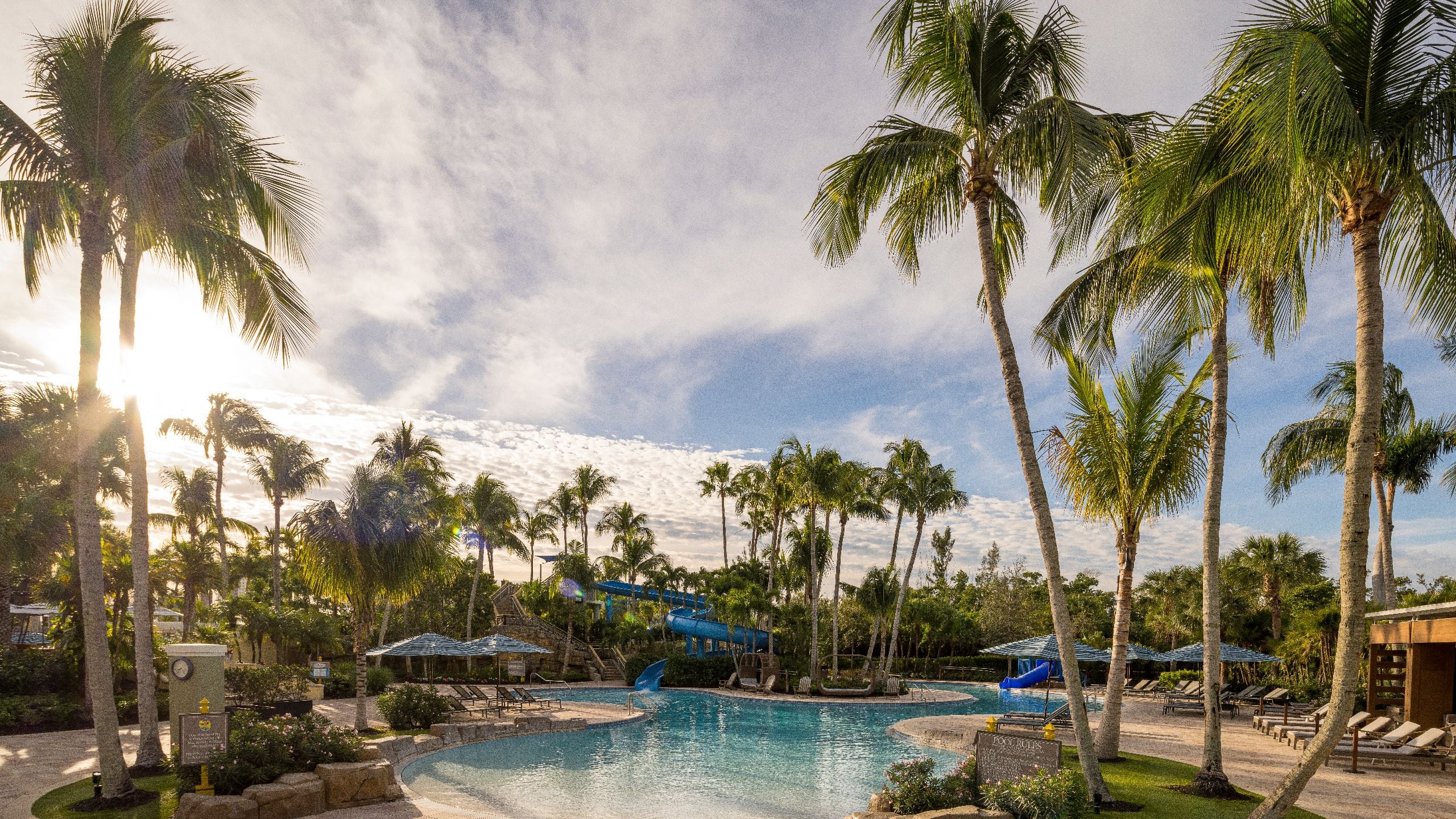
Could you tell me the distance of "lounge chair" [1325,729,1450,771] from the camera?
1325 cm

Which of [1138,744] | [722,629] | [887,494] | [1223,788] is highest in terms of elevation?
[887,494]

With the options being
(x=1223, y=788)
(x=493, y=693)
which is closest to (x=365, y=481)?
(x=493, y=693)

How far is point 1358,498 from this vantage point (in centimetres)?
664

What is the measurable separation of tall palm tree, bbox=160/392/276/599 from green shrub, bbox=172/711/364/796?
27.7 meters

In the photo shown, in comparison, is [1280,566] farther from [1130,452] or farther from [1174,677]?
[1130,452]

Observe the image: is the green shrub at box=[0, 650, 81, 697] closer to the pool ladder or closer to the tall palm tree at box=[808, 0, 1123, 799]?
the pool ladder

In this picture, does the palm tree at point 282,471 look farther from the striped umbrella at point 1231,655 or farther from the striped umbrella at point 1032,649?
the striped umbrella at point 1231,655

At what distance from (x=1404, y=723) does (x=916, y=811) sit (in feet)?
41.5

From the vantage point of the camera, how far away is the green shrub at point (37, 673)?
1681 cm

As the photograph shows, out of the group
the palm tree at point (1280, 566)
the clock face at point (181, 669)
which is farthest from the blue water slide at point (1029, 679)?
the clock face at point (181, 669)

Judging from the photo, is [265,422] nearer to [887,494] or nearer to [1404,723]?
[887,494]

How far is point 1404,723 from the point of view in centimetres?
1488

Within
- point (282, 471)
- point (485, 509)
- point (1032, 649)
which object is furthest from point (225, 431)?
point (1032, 649)

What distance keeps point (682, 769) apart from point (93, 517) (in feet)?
34.6
